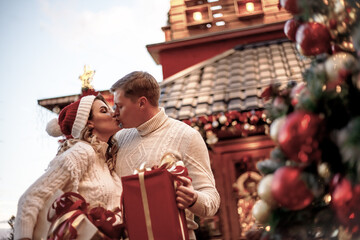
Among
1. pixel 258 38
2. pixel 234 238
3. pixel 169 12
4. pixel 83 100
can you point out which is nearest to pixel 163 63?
pixel 169 12

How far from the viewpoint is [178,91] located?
510 centimetres

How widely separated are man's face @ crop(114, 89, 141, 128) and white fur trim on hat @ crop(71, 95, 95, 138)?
0.49 feet

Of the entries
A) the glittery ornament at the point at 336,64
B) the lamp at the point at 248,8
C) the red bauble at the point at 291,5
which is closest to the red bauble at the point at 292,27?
the red bauble at the point at 291,5

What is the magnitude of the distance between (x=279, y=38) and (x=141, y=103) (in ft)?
16.1

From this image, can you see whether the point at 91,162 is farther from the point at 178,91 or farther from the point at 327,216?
the point at 178,91

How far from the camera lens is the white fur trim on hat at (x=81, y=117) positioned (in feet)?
6.21

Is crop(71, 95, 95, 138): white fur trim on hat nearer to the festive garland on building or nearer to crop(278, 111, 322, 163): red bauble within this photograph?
crop(278, 111, 322, 163): red bauble

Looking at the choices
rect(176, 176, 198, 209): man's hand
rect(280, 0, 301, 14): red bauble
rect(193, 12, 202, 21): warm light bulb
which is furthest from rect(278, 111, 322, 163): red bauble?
rect(193, 12, 202, 21): warm light bulb

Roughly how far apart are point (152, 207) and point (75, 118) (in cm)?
68

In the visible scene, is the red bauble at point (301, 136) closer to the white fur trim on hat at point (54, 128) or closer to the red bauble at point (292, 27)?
the red bauble at point (292, 27)

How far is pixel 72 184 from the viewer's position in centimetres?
168

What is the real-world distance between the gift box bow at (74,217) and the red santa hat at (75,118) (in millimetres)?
404

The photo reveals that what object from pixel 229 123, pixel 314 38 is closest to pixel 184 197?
pixel 314 38

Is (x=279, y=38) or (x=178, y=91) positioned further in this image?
(x=279, y=38)
